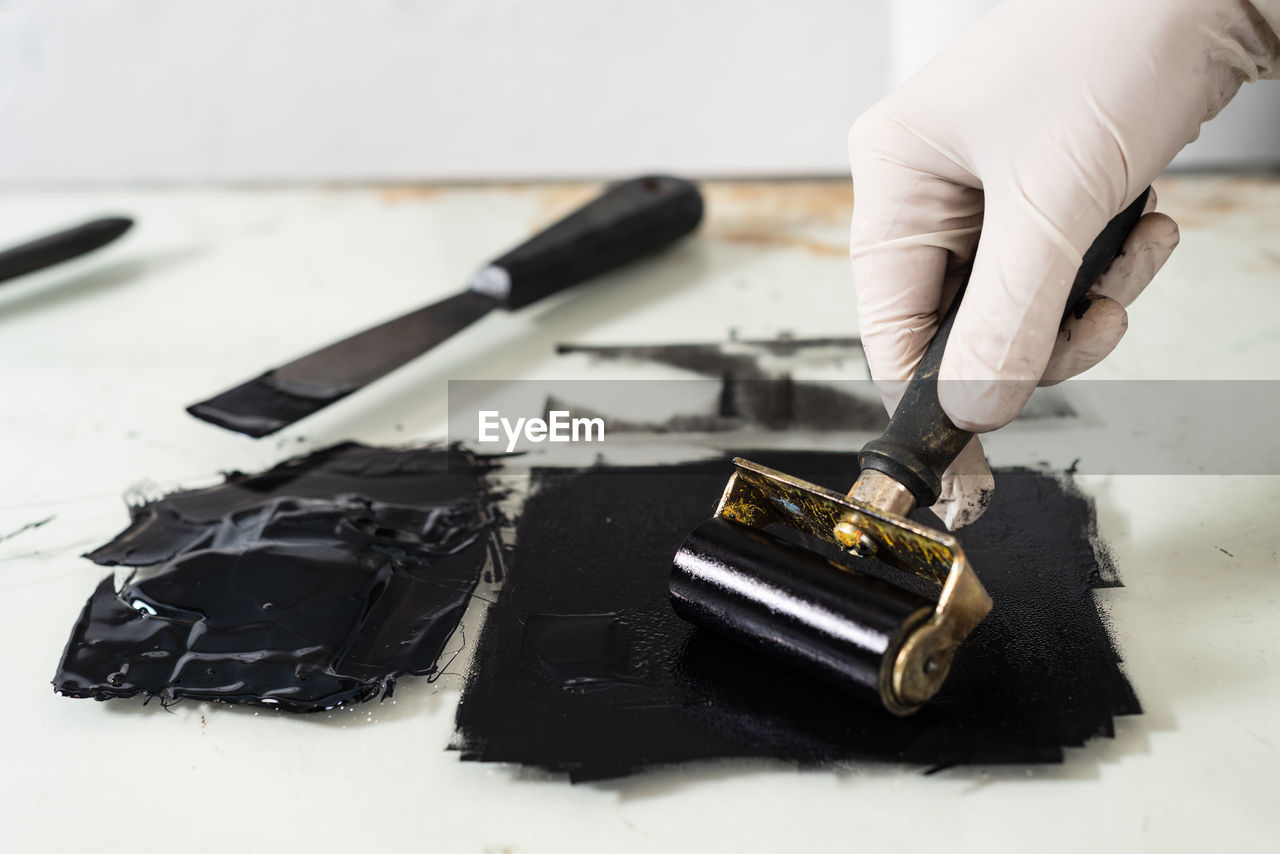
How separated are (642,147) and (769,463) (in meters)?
1.76

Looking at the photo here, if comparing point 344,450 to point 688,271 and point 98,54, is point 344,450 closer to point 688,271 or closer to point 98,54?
point 688,271

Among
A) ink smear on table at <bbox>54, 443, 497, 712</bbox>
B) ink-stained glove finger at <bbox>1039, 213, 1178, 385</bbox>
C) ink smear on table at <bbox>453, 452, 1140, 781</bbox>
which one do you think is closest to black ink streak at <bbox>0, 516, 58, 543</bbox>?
ink smear on table at <bbox>54, 443, 497, 712</bbox>

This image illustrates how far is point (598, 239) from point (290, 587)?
1247 mm

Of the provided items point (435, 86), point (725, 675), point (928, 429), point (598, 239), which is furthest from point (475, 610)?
point (435, 86)

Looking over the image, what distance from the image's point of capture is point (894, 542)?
1.17m

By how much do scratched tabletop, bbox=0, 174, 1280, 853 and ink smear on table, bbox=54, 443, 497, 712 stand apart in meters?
0.04

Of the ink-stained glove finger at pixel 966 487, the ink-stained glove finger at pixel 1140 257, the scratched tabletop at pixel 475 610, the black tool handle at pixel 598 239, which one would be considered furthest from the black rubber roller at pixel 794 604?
the black tool handle at pixel 598 239

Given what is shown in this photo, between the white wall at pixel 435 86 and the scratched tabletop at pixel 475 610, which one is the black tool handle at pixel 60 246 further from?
the white wall at pixel 435 86

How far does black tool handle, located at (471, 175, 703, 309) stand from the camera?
2207 mm

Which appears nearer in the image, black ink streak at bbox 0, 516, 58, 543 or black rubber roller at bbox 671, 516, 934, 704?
black rubber roller at bbox 671, 516, 934, 704

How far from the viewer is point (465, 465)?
1.74 m

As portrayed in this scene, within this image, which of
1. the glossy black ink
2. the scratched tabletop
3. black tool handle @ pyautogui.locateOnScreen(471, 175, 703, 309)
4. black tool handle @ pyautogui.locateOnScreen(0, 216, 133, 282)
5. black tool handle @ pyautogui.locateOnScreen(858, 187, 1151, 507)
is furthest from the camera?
black tool handle @ pyautogui.locateOnScreen(0, 216, 133, 282)

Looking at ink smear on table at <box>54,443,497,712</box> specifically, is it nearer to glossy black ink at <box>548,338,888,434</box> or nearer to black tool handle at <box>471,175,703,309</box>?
glossy black ink at <box>548,338,888,434</box>

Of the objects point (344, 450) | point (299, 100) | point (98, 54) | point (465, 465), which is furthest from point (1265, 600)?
point (98, 54)
